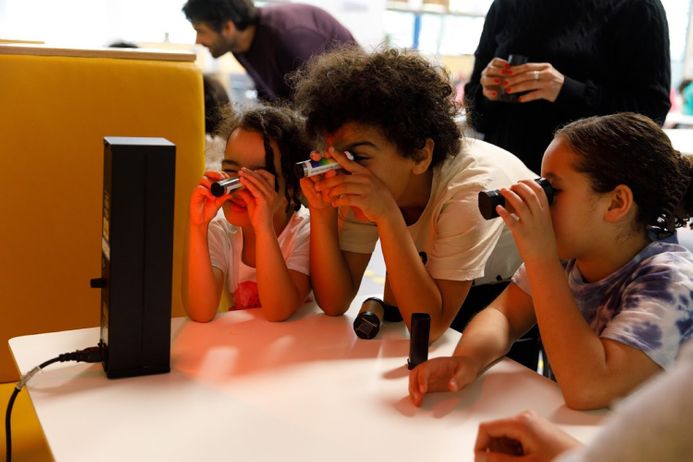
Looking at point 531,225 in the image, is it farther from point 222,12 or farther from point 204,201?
point 222,12

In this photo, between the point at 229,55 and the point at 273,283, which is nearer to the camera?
the point at 273,283

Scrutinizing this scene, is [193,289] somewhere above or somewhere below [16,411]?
above

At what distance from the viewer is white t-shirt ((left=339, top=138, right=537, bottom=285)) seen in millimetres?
1325

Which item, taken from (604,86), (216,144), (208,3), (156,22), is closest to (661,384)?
(604,86)

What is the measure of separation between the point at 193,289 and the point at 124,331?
28 centimetres

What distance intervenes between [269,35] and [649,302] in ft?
6.37

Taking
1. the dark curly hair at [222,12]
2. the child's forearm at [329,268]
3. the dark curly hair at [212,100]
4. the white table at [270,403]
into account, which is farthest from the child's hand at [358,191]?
the dark curly hair at [222,12]

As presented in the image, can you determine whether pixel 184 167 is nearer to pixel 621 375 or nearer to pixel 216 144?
pixel 216 144

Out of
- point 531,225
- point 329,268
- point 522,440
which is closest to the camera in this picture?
point 522,440

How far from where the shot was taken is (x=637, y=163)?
1121mm

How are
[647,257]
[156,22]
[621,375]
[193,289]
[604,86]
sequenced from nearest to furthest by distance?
[621,375] < [647,257] < [193,289] < [604,86] < [156,22]

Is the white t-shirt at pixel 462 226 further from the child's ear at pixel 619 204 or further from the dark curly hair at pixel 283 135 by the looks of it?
the child's ear at pixel 619 204

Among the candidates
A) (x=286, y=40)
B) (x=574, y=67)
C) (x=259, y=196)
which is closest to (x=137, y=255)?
(x=259, y=196)

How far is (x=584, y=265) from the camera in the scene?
3.88ft
